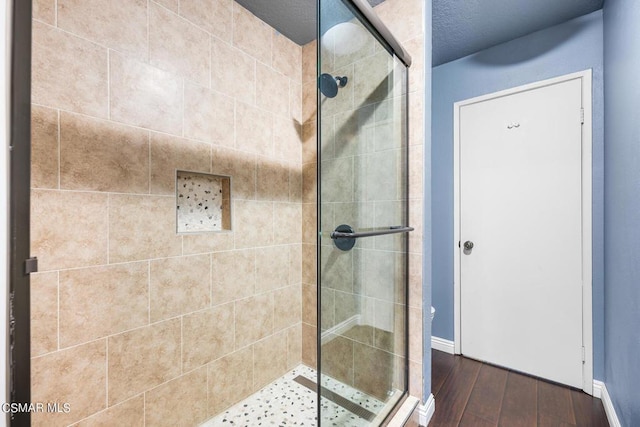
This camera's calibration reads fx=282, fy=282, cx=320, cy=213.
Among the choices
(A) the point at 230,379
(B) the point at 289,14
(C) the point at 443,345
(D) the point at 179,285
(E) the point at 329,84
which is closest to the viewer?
(E) the point at 329,84

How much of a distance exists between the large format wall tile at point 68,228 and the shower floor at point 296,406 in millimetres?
1091

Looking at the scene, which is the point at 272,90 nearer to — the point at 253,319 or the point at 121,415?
the point at 253,319

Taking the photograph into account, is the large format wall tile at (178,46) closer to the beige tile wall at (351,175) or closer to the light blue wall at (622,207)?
the beige tile wall at (351,175)

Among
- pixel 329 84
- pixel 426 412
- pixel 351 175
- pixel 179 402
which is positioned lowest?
pixel 426 412

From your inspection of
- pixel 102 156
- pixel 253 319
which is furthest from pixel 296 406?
pixel 102 156

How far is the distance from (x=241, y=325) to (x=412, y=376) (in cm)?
104

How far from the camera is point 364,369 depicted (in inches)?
49.9

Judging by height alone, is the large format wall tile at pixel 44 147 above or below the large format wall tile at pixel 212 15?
below

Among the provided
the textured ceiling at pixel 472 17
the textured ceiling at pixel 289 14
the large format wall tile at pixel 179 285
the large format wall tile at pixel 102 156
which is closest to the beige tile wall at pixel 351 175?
the textured ceiling at pixel 289 14

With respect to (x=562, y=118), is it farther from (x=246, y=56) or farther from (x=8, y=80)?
(x=8, y=80)

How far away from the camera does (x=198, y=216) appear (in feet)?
5.31

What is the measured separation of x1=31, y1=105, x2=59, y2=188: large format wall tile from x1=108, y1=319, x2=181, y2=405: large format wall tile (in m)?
0.71

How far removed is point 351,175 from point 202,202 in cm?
95

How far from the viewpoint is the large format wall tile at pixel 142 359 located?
124 centimetres
